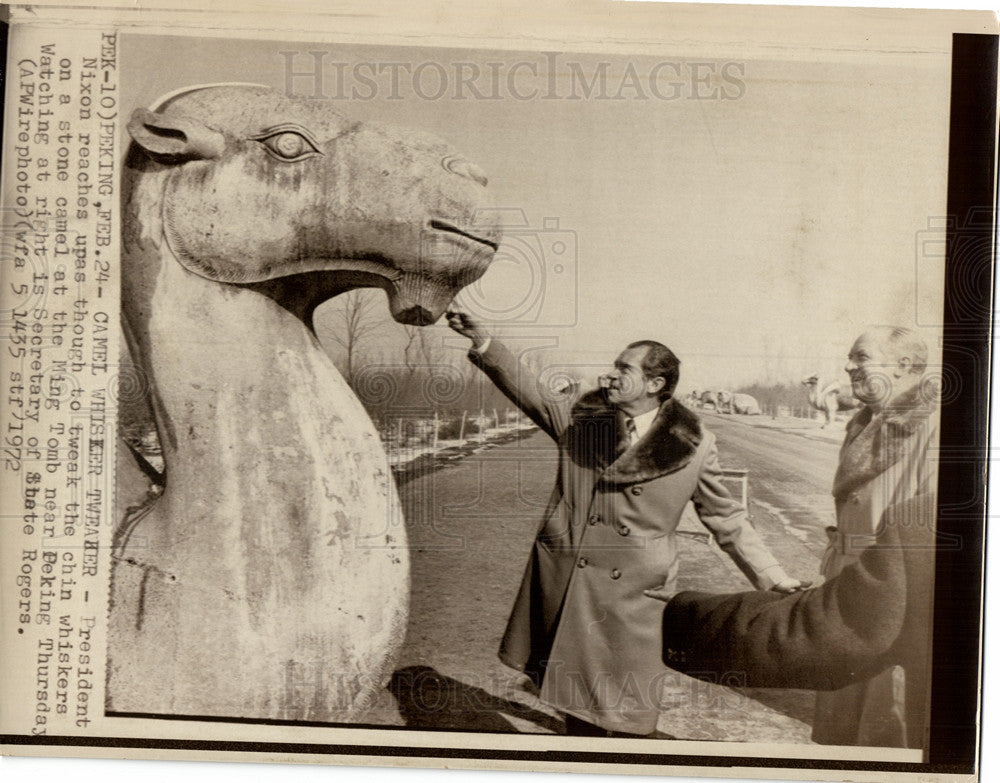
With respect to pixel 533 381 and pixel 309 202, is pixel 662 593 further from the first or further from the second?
pixel 309 202

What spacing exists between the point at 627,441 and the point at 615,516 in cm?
26

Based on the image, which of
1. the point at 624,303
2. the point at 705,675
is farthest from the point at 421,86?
the point at 705,675

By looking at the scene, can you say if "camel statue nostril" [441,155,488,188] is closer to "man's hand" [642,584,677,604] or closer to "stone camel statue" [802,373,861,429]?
"stone camel statue" [802,373,861,429]

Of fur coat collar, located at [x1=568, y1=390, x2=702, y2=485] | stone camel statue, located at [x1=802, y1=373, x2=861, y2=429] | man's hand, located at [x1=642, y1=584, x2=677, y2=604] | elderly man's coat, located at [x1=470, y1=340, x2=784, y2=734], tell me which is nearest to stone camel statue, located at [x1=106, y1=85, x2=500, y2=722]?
elderly man's coat, located at [x1=470, y1=340, x2=784, y2=734]

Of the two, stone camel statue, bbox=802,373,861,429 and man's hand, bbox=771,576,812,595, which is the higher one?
stone camel statue, bbox=802,373,861,429

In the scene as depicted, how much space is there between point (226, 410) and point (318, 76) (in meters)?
1.20

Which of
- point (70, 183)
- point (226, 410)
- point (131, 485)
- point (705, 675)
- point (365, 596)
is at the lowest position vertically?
point (705, 675)

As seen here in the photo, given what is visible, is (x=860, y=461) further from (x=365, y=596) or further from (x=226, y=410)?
(x=226, y=410)

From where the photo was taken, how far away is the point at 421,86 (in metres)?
4.05

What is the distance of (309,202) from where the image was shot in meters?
4.03

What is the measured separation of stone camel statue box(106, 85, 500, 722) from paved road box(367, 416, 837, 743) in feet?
0.35

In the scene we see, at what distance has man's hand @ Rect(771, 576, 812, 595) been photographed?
13.2ft

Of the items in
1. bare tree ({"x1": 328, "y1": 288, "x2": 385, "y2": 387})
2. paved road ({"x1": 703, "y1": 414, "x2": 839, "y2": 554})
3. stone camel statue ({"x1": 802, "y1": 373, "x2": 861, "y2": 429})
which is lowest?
paved road ({"x1": 703, "y1": 414, "x2": 839, "y2": 554})

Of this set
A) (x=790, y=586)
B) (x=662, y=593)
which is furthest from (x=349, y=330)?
(x=790, y=586)
